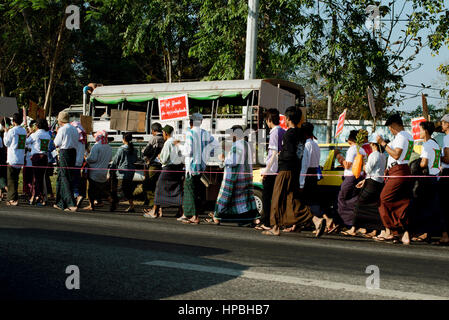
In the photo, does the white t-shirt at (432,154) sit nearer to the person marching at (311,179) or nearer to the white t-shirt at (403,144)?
the white t-shirt at (403,144)

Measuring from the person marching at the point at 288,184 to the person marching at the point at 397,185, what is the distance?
122 centimetres

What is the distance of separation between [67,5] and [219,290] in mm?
21401

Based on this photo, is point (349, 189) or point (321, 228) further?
point (349, 189)

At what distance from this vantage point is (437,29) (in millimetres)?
19312

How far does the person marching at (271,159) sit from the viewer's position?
9562 millimetres

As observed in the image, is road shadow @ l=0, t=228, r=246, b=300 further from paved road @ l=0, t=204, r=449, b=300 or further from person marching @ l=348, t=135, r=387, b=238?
person marching @ l=348, t=135, r=387, b=238

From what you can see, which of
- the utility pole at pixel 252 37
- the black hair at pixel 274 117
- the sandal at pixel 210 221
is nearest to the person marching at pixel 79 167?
the sandal at pixel 210 221

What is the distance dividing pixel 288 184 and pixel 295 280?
3940 millimetres

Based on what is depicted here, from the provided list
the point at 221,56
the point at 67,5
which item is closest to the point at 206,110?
the point at 221,56

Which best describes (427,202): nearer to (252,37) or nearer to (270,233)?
(270,233)

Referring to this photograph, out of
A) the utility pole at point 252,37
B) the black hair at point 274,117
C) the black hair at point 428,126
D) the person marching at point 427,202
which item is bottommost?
the person marching at point 427,202

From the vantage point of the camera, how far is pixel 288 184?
905 centimetres

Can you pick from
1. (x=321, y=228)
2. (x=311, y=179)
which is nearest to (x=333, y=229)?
(x=321, y=228)

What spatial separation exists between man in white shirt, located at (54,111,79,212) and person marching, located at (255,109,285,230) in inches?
173
